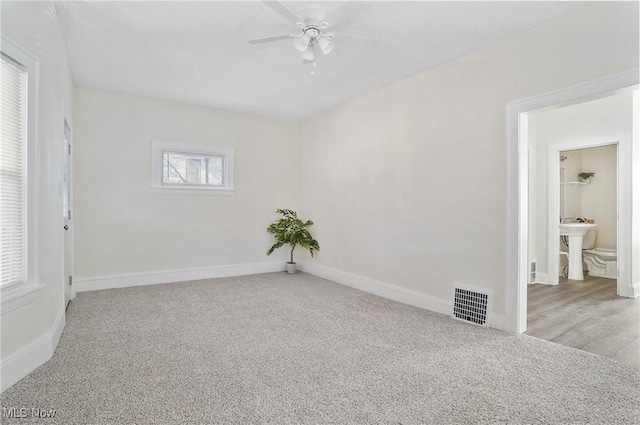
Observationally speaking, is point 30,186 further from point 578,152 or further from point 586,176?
point 578,152

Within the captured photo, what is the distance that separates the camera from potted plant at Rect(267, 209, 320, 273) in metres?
5.63

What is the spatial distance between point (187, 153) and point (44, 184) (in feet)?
9.43

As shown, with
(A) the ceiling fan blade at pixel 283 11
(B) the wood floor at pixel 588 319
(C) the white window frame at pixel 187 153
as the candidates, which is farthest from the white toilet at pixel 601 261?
(C) the white window frame at pixel 187 153

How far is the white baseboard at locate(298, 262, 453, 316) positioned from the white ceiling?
2514 mm

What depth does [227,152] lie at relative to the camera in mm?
5523

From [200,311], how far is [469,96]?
353cm

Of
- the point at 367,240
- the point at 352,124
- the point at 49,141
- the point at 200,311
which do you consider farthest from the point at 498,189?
the point at 49,141

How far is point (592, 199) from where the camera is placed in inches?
237

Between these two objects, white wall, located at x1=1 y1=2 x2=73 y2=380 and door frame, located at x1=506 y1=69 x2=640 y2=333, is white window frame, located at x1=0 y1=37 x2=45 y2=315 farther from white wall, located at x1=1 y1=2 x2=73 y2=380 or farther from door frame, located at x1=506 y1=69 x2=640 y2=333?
door frame, located at x1=506 y1=69 x2=640 y2=333

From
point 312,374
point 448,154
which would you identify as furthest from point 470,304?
point 312,374

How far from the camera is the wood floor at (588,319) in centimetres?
274

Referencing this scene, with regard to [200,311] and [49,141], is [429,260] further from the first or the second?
[49,141]

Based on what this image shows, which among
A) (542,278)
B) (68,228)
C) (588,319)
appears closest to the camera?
(588,319)

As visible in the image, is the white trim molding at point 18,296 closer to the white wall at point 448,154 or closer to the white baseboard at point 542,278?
the white wall at point 448,154
